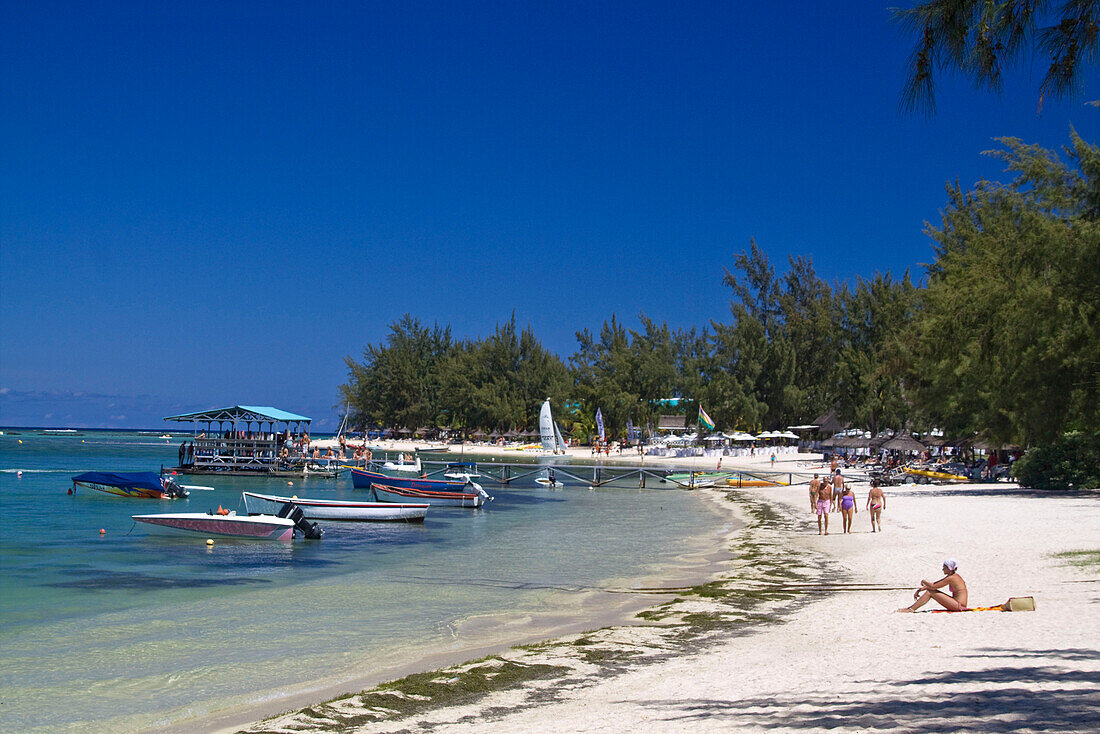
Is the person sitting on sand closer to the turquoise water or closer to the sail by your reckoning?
the turquoise water

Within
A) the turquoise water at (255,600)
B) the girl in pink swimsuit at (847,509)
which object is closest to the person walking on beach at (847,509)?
the girl in pink swimsuit at (847,509)

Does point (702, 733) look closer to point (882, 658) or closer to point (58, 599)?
point (882, 658)

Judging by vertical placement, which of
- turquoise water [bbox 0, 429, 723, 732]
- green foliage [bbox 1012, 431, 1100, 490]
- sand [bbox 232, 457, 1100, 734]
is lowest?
turquoise water [bbox 0, 429, 723, 732]

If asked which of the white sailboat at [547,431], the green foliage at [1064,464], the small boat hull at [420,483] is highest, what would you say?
the white sailboat at [547,431]

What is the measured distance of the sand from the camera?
673 centimetres

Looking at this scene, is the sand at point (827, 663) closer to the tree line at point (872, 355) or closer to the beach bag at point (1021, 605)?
the beach bag at point (1021, 605)

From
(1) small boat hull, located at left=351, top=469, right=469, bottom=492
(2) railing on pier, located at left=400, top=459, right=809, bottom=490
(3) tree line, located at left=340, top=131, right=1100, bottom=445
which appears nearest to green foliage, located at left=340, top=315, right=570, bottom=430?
(3) tree line, located at left=340, top=131, right=1100, bottom=445

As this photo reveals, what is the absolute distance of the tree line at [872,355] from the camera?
28.6 metres

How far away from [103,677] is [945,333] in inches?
1384

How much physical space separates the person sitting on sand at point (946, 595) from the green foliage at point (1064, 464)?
22.7 metres

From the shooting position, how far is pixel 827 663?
905 cm

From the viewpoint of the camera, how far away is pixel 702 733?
6711 mm

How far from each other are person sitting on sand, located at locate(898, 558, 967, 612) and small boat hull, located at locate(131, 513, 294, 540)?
59.4 feet

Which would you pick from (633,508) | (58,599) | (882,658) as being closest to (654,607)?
(882,658)
